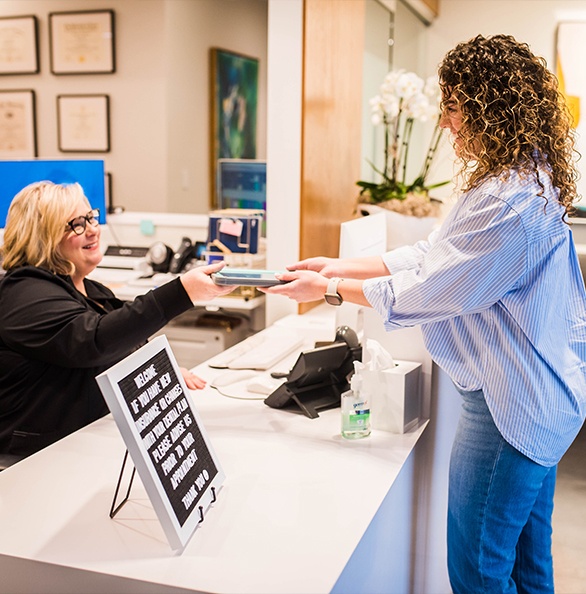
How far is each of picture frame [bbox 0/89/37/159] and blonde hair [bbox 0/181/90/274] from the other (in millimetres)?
3737

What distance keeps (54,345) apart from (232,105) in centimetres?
438

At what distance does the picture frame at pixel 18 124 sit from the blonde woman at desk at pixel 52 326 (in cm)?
376

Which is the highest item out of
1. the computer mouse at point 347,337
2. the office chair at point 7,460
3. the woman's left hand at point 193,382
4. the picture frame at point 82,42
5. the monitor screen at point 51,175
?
the picture frame at point 82,42

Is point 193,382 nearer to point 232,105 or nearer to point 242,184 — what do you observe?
point 242,184

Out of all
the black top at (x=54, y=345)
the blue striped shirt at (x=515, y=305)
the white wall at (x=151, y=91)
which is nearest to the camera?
the blue striped shirt at (x=515, y=305)

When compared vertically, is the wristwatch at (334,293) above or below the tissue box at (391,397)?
above

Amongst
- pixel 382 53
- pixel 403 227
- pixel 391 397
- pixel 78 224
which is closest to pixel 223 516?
pixel 391 397

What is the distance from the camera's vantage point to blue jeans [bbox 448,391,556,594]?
4.93 feet

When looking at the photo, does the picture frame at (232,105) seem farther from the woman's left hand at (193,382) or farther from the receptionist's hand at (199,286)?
the receptionist's hand at (199,286)

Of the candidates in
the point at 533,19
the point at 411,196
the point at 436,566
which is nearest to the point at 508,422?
the point at 436,566

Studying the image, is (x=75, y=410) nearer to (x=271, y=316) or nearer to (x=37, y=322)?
(x=37, y=322)

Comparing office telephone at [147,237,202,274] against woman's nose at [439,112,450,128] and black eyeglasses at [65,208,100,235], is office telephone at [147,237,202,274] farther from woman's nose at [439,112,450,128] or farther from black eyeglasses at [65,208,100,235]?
woman's nose at [439,112,450,128]

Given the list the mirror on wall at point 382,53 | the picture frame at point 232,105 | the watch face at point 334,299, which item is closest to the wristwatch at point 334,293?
the watch face at point 334,299

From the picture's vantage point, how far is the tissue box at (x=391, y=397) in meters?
1.92
